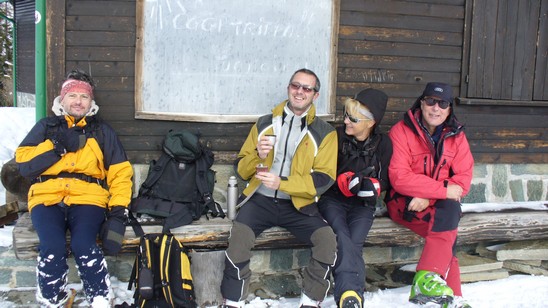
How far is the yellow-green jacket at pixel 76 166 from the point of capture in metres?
3.50

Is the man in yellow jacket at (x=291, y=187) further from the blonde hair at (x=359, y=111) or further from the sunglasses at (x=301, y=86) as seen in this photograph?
the blonde hair at (x=359, y=111)

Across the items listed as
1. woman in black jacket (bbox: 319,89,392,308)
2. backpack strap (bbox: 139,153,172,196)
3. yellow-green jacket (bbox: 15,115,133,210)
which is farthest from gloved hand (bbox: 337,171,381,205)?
yellow-green jacket (bbox: 15,115,133,210)

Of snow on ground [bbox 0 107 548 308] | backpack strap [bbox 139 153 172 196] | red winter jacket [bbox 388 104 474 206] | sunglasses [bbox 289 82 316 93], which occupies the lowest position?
snow on ground [bbox 0 107 548 308]

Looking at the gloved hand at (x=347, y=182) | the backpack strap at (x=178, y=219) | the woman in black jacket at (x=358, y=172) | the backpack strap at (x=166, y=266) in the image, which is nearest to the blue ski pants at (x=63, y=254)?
the backpack strap at (x=166, y=266)

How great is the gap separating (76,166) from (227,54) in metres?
1.78

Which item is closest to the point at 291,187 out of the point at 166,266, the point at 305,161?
the point at 305,161

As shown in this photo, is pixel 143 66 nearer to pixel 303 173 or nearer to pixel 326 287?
pixel 303 173

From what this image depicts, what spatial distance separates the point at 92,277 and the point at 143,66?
6.62ft

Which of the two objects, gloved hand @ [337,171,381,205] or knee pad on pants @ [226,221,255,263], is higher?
gloved hand @ [337,171,381,205]

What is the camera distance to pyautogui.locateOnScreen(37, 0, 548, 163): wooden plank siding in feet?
14.0

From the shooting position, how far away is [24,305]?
3.62m

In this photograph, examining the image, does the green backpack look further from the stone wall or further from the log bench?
the stone wall

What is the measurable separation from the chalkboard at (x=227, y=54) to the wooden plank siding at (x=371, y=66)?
0.12 m

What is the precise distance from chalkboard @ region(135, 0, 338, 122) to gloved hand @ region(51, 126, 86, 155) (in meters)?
0.80
